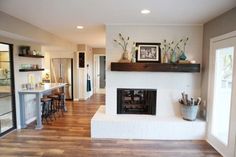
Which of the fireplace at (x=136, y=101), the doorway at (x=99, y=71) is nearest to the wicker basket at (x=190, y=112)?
the fireplace at (x=136, y=101)

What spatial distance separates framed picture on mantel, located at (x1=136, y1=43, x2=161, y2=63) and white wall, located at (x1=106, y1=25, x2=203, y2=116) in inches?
4.4

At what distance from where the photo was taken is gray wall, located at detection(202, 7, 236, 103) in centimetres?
288

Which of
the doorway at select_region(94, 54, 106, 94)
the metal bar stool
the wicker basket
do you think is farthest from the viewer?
the doorway at select_region(94, 54, 106, 94)

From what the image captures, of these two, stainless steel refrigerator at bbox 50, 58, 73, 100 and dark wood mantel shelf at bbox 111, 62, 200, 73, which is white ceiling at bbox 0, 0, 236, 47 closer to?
dark wood mantel shelf at bbox 111, 62, 200, 73

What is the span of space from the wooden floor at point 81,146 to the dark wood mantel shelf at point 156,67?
1.43 meters

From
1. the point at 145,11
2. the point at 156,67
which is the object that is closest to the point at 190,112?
the point at 156,67

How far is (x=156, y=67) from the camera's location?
149 inches

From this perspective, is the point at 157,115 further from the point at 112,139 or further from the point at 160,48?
the point at 160,48

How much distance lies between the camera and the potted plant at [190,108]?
3.70m

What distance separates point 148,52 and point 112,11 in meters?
1.32

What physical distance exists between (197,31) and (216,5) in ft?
4.24

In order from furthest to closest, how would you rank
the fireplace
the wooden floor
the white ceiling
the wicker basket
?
the fireplace, the wicker basket, the wooden floor, the white ceiling

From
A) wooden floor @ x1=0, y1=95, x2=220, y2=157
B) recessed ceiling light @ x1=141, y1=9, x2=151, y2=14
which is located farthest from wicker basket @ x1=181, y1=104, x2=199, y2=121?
recessed ceiling light @ x1=141, y1=9, x2=151, y2=14

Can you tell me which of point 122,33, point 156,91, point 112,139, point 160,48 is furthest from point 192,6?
point 112,139
